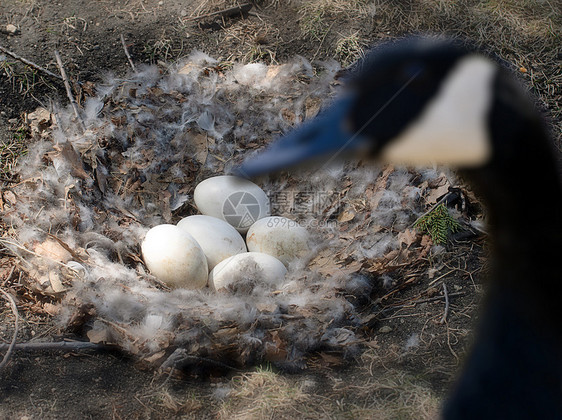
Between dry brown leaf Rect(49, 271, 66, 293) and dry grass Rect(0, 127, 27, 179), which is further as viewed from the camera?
dry grass Rect(0, 127, 27, 179)

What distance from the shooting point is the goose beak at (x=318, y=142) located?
140cm

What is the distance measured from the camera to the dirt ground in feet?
6.81

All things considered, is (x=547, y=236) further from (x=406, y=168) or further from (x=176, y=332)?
(x=406, y=168)

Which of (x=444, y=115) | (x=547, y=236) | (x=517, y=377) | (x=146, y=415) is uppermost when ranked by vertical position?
(x=444, y=115)

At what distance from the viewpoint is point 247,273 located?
103 inches

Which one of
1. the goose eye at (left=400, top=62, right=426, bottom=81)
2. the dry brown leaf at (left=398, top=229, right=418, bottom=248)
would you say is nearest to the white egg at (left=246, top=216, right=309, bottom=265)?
the dry brown leaf at (left=398, top=229, right=418, bottom=248)

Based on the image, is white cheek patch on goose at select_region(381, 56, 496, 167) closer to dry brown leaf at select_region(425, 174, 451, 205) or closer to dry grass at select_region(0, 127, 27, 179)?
dry brown leaf at select_region(425, 174, 451, 205)

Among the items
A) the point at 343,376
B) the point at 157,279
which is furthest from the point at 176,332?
Answer: the point at 343,376

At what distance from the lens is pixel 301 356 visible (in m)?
2.36

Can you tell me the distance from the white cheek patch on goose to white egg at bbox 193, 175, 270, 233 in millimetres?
1687

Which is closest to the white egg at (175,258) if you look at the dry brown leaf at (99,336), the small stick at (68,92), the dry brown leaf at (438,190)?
the dry brown leaf at (99,336)

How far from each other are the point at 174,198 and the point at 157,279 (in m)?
0.61

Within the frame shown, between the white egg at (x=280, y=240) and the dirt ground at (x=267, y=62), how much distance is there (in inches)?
20.5

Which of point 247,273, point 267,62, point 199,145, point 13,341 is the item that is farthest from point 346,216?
point 13,341
